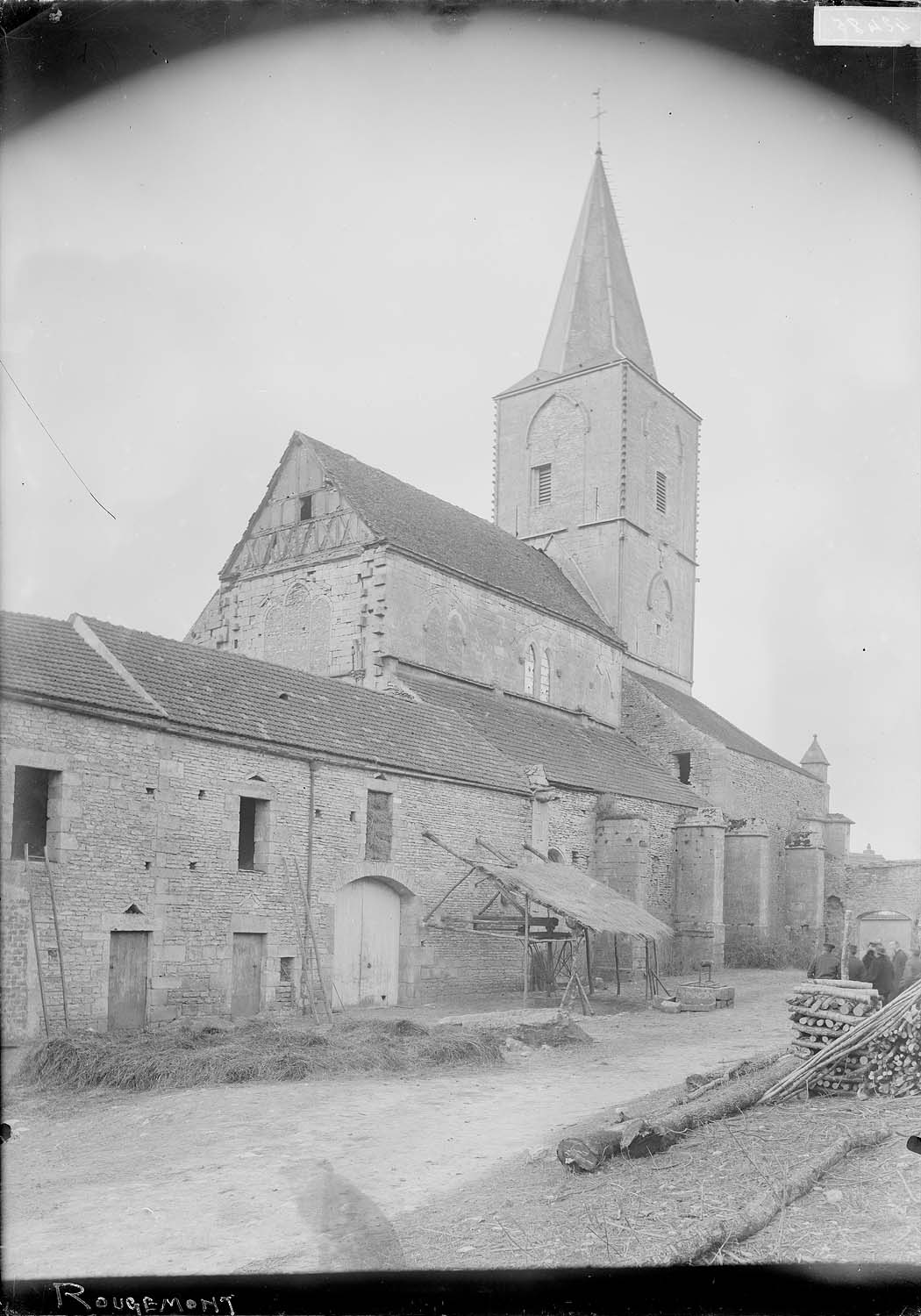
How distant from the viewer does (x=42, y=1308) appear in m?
6.64

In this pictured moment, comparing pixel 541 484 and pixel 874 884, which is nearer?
pixel 874 884

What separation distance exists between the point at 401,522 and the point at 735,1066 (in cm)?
1744

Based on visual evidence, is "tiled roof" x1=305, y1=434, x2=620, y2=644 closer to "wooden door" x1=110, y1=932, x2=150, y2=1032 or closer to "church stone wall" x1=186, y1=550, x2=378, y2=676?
"church stone wall" x1=186, y1=550, x2=378, y2=676

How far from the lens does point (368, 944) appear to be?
59.2 ft

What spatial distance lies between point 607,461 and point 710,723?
9.61 meters

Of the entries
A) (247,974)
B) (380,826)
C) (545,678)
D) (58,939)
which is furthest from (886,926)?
(58,939)

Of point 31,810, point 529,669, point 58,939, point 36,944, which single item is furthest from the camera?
point 529,669

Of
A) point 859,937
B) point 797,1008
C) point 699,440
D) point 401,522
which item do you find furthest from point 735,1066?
point 699,440

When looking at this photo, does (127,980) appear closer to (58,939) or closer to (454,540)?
(58,939)

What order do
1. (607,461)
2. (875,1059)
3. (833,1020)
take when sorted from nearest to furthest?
(875,1059) < (833,1020) < (607,461)

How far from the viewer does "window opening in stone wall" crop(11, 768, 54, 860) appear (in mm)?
13531

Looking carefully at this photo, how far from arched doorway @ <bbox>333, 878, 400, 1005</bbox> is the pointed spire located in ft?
81.7

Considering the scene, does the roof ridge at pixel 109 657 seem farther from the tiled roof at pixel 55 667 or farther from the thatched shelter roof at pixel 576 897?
the thatched shelter roof at pixel 576 897

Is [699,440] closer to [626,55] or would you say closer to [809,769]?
[809,769]
